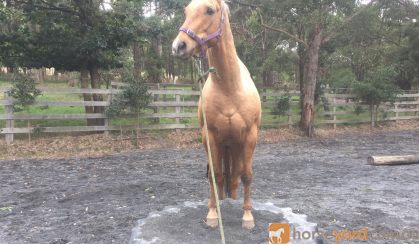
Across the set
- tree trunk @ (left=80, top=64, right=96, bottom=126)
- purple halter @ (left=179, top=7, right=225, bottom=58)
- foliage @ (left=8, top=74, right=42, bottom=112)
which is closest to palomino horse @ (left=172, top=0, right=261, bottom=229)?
purple halter @ (left=179, top=7, right=225, bottom=58)

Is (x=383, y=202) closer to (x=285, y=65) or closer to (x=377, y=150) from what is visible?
(x=377, y=150)

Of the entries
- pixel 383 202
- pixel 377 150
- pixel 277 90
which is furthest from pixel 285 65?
pixel 383 202

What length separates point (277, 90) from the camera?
52.5 ft

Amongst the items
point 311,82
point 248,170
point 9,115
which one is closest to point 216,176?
point 248,170

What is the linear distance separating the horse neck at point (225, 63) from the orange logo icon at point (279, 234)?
1.36 meters

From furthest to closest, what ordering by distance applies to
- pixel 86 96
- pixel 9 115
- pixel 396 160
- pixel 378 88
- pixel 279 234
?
pixel 378 88 < pixel 86 96 < pixel 9 115 < pixel 396 160 < pixel 279 234

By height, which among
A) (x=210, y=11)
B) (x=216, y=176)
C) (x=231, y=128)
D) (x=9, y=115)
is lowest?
(x=216, y=176)

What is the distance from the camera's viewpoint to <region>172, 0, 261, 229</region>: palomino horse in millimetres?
3174

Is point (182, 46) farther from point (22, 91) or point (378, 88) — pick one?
point (378, 88)

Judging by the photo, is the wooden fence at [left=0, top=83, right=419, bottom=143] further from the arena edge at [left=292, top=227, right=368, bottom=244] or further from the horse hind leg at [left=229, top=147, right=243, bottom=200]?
the arena edge at [left=292, top=227, right=368, bottom=244]

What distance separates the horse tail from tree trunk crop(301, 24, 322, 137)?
32.7 feet

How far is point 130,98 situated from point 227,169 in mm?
7531

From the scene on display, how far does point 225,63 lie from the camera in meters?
3.54

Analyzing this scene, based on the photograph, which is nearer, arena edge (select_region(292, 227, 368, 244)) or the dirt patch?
arena edge (select_region(292, 227, 368, 244))
